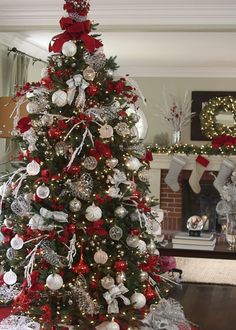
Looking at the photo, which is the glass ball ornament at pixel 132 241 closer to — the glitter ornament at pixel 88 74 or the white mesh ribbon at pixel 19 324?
the white mesh ribbon at pixel 19 324

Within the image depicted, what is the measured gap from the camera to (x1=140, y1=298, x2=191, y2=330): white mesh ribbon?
347 centimetres

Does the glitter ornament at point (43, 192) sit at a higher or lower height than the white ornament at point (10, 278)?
higher

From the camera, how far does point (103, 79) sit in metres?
2.97

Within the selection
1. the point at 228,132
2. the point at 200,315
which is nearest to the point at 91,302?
the point at 200,315

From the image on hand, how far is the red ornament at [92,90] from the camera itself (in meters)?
2.88

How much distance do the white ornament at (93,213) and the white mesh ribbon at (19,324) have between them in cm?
66

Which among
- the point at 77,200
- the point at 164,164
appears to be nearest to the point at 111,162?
the point at 77,200

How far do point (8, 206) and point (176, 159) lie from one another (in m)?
4.51

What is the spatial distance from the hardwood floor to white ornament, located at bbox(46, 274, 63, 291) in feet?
6.01

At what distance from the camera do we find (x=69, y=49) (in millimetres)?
2863

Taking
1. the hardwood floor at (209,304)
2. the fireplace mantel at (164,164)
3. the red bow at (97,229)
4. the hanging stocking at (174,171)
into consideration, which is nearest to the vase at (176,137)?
the fireplace mantel at (164,164)

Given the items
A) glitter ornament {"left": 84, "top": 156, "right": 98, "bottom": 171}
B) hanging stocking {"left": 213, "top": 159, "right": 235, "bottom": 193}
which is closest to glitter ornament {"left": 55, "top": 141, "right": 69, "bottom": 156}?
glitter ornament {"left": 84, "top": 156, "right": 98, "bottom": 171}

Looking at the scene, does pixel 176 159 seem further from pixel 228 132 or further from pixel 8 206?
pixel 8 206

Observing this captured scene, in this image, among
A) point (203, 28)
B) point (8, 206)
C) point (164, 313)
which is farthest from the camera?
point (203, 28)
